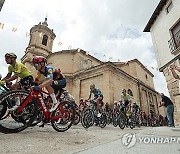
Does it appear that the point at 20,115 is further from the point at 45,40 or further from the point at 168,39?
the point at 45,40

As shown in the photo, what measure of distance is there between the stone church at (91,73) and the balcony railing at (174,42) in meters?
8.32

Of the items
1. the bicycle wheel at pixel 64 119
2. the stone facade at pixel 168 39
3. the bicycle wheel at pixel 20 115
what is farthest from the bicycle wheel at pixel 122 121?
the bicycle wheel at pixel 20 115

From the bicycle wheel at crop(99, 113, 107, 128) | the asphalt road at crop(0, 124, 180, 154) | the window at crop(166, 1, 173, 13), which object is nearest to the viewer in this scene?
the asphalt road at crop(0, 124, 180, 154)

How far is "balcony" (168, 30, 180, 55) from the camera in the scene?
10.3m

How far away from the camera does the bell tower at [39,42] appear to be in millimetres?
28703

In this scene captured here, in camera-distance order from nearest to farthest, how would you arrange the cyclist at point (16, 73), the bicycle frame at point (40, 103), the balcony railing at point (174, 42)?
the bicycle frame at point (40, 103) < the cyclist at point (16, 73) < the balcony railing at point (174, 42)

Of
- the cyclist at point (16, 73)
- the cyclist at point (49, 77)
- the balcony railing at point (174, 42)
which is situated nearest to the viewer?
the cyclist at point (49, 77)

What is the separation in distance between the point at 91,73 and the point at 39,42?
51.7ft

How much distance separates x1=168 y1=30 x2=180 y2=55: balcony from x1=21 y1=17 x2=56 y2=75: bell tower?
23751 mm

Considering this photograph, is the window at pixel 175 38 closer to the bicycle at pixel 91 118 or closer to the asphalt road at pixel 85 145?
the bicycle at pixel 91 118

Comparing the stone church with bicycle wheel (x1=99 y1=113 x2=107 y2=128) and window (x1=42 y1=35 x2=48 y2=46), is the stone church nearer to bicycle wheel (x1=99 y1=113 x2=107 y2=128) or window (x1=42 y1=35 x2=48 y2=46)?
window (x1=42 y1=35 x2=48 y2=46)

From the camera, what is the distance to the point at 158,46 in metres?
12.8

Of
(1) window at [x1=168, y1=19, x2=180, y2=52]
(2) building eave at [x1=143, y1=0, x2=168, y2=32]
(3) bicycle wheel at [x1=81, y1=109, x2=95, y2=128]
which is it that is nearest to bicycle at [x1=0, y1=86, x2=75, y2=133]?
(3) bicycle wheel at [x1=81, y1=109, x2=95, y2=128]

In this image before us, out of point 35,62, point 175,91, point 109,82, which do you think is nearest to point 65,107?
point 35,62
